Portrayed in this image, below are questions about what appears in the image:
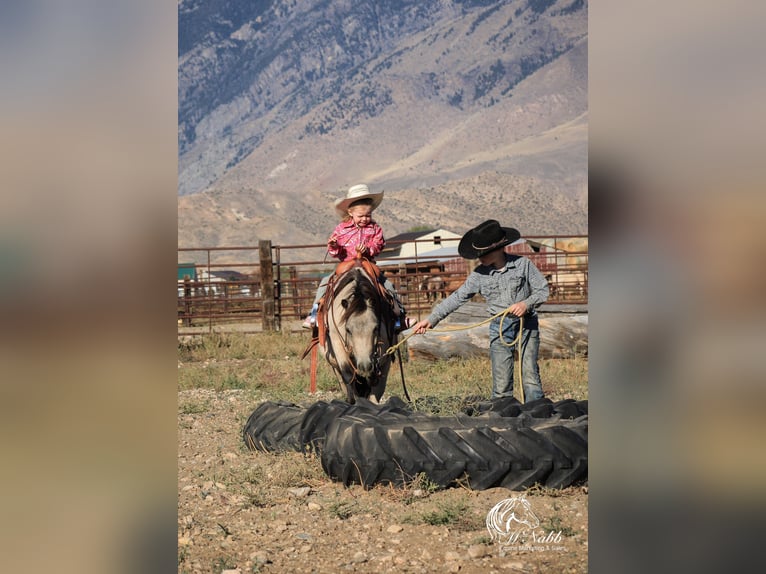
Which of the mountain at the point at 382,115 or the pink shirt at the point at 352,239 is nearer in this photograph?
the pink shirt at the point at 352,239

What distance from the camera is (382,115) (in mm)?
109000

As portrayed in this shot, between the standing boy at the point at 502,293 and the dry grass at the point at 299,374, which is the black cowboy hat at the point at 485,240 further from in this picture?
the dry grass at the point at 299,374

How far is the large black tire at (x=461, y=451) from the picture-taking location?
3754mm

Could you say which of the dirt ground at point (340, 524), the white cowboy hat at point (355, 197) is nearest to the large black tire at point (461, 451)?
the dirt ground at point (340, 524)

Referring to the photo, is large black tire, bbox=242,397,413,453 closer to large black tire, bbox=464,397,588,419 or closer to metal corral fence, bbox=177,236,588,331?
large black tire, bbox=464,397,588,419

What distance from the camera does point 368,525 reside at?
11.3ft

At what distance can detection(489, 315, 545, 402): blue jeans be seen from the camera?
5.15 m

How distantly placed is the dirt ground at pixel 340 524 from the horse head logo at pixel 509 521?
0.04 ft

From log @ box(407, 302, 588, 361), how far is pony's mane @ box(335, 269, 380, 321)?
3754 mm

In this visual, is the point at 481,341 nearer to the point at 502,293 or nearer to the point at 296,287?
the point at 502,293

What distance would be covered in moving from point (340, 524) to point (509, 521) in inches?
63.8
